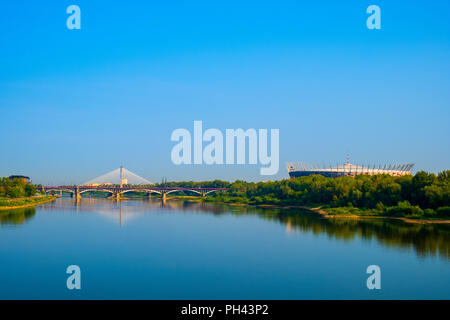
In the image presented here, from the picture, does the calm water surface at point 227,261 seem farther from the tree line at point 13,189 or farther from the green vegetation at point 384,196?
the tree line at point 13,189

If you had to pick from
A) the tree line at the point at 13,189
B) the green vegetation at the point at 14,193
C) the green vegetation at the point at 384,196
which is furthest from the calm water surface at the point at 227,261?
the tree line at the point at 13,189

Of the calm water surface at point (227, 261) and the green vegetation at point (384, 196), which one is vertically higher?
the green vegetation at point (384, 196)

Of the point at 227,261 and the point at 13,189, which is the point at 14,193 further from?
the point at 227,261

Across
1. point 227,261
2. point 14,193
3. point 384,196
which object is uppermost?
point 384,196

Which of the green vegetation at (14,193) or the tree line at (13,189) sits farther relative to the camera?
the tree line at (13,189)

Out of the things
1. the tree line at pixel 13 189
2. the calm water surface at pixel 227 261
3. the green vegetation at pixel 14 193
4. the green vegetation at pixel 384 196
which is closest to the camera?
the calm water surface at pixel 227 261

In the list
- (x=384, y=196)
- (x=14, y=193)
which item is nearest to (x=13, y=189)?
(x=14, y=193)

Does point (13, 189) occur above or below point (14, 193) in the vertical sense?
above

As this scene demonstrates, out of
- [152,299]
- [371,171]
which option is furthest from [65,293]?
[371,171]

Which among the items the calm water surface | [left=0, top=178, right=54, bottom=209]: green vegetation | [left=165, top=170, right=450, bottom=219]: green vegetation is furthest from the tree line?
[left=165, top=170, right=450, bottom=219]: green vegetation
